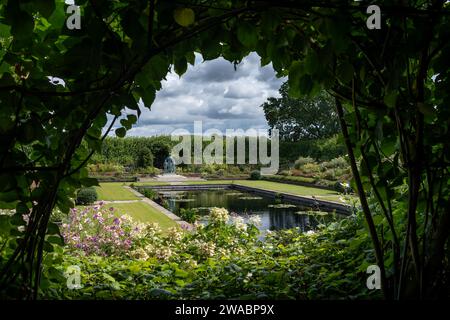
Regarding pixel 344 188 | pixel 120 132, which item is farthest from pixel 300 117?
pixel 120 132

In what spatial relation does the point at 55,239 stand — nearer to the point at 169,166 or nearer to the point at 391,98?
the point at 391,98

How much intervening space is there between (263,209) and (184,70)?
11.0 meters

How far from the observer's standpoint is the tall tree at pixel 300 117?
1293 inches

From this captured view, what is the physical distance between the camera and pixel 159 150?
88.7ft

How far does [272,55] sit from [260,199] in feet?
44.3

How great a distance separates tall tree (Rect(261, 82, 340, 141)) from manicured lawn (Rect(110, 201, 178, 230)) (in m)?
23.8

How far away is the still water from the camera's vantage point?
9.39m

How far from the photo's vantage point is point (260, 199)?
1459 centimetres

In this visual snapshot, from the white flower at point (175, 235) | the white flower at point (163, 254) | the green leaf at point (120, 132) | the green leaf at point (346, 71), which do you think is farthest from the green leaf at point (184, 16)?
the white flower at point (175, 235)

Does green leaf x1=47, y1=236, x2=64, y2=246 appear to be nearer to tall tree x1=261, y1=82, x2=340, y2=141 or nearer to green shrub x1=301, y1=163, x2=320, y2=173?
green shrub x1=301, y1=163, x2=320, y2=173

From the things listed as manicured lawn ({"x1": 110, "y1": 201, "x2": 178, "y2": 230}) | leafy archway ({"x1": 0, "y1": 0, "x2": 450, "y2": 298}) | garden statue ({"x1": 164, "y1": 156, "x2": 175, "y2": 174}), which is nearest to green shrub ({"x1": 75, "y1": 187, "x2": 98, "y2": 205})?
manicured lawn ({"x1": 110, "y1": 201, "x2": 178, "y2": 230})

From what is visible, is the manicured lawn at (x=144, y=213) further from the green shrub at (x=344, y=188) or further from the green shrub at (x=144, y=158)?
the green shrub at (x=144, y=158)

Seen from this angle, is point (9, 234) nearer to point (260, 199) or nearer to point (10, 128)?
point (10, 128)
